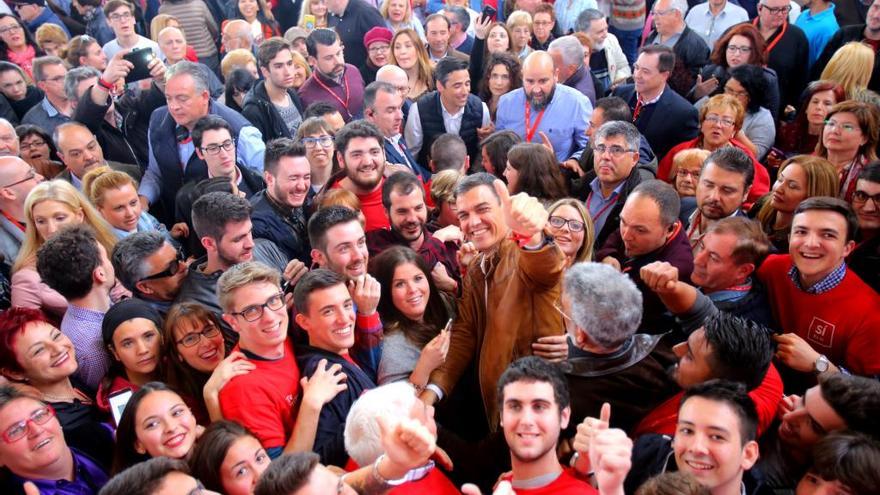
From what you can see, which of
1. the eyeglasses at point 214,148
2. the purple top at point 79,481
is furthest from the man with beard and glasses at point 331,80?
the purple top at point 79,481

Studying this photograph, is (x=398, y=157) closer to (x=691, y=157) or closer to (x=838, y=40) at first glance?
(x=691, y=157)

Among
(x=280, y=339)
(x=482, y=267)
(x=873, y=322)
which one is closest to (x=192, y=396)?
(x=280, y=339)

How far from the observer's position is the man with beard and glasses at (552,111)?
5.03 m

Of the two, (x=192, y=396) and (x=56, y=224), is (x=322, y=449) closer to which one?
(x=192, y=396)

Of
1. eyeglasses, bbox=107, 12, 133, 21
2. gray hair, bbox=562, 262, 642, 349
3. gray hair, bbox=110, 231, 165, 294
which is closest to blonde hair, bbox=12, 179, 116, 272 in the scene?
gray hair, bbox=110, 231, 165, 294

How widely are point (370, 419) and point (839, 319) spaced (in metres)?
2.04

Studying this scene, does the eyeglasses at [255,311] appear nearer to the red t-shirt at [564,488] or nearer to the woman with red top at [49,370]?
the woman with red top at [49,370]

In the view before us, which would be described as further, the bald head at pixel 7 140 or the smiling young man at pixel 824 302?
the bald head at pixel 7 140

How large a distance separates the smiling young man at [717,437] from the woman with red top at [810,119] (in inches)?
123

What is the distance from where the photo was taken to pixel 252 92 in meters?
5.39

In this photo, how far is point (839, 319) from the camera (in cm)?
292

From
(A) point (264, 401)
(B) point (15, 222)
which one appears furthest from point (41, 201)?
(A) point (264, 401)

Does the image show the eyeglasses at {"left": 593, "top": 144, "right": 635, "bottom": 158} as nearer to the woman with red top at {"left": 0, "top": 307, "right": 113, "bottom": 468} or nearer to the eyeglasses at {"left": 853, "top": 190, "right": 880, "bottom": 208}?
the eyeglasses at {"left": 853, "top": 190, "right": 880, "bottom": 208}

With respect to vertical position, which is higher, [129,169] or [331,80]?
[331,80]
